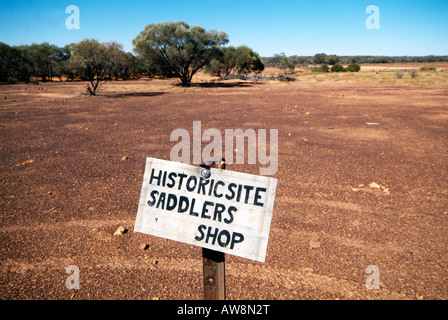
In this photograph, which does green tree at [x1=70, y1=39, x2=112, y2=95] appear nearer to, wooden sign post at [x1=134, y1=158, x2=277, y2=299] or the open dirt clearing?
the open dirt clearing

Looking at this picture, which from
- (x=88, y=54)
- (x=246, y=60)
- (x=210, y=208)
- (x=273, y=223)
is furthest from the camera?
(x=246, y=60)

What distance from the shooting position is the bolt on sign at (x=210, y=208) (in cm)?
177

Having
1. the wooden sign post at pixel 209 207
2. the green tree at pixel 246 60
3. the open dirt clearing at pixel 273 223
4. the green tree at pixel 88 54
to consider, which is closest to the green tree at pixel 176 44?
the green tree at pixel 88 54

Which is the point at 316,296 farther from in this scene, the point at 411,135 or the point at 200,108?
the point at 200,108

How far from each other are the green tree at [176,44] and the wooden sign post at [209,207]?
2957cm

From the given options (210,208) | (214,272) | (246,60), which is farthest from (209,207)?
(246,60)

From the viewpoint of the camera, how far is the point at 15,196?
5.12 m

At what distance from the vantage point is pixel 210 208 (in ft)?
5.98

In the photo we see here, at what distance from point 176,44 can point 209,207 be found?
3070 cm

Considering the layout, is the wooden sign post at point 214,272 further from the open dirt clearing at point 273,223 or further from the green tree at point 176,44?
the green tree at point 176,44

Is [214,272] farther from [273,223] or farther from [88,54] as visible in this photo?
[88,54]
